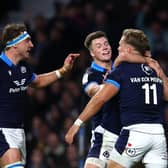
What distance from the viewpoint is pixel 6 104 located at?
8.30 metres

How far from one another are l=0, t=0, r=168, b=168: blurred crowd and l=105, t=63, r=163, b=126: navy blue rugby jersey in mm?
4043

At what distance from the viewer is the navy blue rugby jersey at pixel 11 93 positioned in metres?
8.28

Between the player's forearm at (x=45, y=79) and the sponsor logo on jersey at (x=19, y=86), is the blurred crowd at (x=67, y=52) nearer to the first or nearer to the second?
the player's forearm at (x=45, y=79)

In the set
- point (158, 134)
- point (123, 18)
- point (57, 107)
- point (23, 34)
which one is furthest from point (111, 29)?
point (158, 134)

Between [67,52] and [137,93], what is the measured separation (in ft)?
19.8

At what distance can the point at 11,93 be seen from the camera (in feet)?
27.2

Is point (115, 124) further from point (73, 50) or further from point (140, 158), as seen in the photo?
point (73, 50)

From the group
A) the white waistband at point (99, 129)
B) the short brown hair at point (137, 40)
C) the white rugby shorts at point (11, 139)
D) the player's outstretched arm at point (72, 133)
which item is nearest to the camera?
the player's outstretched arm at point (72, 133)

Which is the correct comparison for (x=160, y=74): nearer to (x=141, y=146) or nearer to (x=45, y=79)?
(x=141, y=146)

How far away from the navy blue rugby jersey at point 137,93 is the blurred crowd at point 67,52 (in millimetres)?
4043

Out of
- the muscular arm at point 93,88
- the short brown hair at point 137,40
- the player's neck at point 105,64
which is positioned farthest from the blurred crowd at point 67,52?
the short brown hair at point 137,40

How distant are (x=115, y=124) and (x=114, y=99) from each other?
278mm

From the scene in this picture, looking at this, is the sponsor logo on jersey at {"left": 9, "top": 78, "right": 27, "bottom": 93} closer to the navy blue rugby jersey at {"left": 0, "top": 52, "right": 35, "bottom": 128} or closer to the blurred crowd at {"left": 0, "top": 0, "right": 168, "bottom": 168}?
the navy blue rugby jersey at {"left": 0, "top": 52, "right": 35, "bottom": 128}

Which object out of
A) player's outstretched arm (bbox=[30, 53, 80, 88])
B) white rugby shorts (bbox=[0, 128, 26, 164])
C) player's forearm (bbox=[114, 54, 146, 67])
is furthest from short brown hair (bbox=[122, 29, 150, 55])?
white rugby shorts (bbox=[0, 128, 26, 164])
